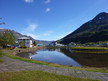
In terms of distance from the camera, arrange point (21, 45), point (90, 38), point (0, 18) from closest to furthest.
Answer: point (0, 18) < point (21, 45) < point (90, 38)

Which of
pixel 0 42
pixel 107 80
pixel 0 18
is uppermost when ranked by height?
pixel 0 18

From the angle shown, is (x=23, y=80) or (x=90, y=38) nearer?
(x=23, y=80)

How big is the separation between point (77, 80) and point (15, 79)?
4253 mm

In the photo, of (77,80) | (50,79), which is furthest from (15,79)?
(77,80)

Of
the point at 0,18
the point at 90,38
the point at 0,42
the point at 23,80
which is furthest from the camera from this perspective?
the point at 90,38

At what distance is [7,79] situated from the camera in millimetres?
8531

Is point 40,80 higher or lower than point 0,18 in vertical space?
lower

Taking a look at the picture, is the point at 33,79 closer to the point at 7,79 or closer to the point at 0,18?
the point at 7,79

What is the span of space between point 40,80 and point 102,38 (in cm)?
17741

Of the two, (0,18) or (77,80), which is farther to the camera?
(0,18)

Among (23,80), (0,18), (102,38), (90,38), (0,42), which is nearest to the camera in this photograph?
(23,80)

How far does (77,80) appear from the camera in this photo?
8.75 m

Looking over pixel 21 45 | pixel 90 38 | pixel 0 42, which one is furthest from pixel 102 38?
pixel 0 42

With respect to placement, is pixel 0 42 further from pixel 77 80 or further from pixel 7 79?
pixel 77 80
